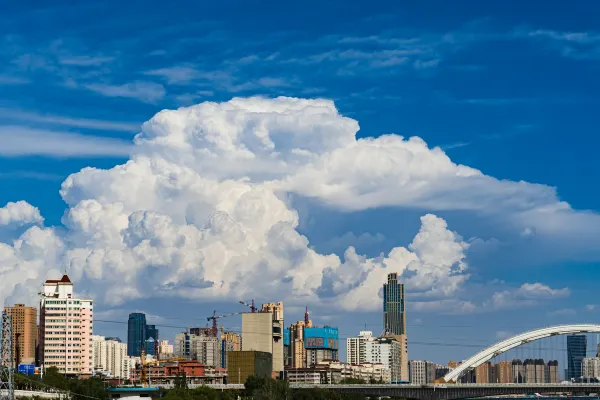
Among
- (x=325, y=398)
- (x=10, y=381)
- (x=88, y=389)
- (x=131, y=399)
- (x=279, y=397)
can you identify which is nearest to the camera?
(x=10, y=381)

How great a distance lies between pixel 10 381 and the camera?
8806cm

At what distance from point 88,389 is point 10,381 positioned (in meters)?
85.1

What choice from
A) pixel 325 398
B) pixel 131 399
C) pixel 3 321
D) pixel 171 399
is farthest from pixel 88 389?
pixel 3 321

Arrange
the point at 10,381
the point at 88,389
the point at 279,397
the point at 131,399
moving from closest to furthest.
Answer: the point at 10,381, the point at 131,399, the point at 88,389, the point at 279,397

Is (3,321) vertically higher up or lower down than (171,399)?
higher up

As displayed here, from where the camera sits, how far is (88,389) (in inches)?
6737

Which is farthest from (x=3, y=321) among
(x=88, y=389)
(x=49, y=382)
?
(x=49, y=382)

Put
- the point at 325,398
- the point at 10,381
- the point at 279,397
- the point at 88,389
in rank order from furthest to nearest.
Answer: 1. the point at 325,398
2. the point at 279,397
3. the point at 88,389
4. the point at 10,381

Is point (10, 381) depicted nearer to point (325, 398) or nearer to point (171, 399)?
point (171, 399)

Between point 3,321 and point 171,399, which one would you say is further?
point 171,399

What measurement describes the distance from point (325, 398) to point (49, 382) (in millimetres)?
50673

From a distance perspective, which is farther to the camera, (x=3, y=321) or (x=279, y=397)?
(x=279, y=397)

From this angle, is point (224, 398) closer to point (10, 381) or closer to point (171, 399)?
point (171, 399)

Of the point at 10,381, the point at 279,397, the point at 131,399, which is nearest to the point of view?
the point at 10,381
